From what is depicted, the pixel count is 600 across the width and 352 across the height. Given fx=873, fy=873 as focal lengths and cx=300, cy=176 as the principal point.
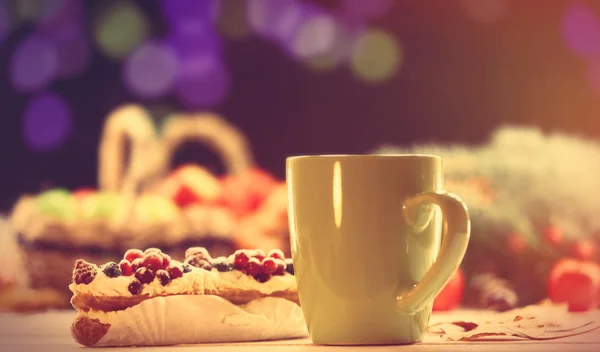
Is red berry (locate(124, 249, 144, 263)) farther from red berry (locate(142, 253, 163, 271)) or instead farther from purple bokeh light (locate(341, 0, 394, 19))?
purple bokeh light (locate(341, 0, 394, 19))

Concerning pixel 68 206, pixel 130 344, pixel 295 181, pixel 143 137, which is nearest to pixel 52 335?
pixel 130 344

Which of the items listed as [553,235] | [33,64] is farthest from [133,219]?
[33,64]

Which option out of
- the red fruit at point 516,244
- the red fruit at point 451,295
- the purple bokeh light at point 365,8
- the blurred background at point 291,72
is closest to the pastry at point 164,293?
the red fruit at point 451,295

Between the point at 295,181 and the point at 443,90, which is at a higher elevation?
the point at 443,90

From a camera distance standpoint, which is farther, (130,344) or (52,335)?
(52,335)

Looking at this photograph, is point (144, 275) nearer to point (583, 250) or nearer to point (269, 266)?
point (269, 266)

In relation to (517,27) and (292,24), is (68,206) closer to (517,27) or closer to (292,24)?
(292,24)
